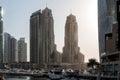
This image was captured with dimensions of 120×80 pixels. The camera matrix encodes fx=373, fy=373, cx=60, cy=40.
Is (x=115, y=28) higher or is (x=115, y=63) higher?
(x=115, y=28)

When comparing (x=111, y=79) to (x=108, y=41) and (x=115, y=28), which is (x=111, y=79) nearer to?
(x=115, y=28)

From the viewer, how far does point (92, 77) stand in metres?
156

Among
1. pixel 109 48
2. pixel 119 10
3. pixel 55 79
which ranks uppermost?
pixel 119 10

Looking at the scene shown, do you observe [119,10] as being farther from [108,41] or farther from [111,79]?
[108,41]

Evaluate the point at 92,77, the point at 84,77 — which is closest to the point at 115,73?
the point at 92,77

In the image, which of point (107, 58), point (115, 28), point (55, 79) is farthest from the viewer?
point (55, 79)

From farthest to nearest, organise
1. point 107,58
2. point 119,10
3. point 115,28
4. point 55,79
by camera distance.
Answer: point 55,79, point 107,58, point 115,28, point 119,10

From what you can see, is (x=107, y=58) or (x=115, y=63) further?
(x=107, y=58)

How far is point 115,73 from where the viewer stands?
419 feet

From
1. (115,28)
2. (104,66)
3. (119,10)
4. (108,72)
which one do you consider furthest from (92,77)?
(119,10)

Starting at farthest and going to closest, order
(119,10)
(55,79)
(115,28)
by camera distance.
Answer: (55,79)
(115,28)
(119,10)

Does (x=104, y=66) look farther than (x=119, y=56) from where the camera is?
Yes

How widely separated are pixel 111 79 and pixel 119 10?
23.1 metres

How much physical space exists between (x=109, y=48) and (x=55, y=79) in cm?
3204
